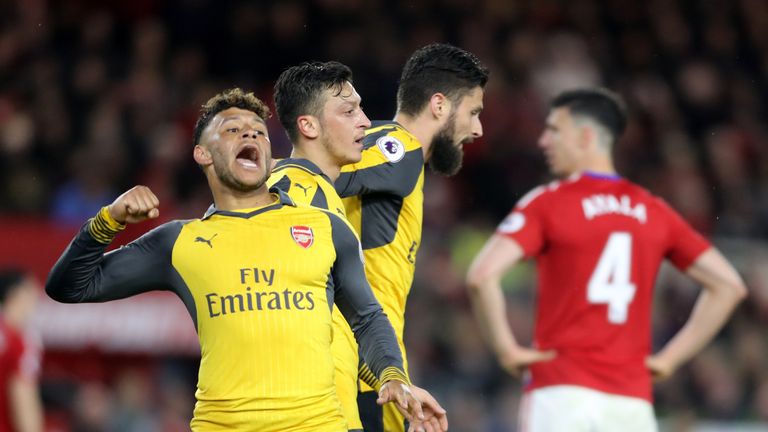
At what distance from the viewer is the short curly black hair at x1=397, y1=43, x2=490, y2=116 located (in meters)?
5.54

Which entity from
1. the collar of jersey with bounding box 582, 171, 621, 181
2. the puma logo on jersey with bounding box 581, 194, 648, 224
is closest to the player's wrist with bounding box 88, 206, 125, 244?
the puma logo on jersey with bounding box 581, 194, 648, 224

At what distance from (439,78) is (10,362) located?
3.76 meters

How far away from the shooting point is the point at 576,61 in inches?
559

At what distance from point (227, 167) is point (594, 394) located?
275cm

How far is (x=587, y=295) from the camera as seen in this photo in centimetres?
626

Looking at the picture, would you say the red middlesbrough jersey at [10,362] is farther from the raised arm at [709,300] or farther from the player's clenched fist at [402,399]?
the player's clenched fist at [402,399]

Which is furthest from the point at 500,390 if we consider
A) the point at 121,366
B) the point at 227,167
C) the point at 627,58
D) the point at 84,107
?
the point at 227,167

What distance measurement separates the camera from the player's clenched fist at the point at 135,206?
12.8ft

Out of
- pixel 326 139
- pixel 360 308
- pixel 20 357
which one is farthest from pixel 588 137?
pixel 20 357

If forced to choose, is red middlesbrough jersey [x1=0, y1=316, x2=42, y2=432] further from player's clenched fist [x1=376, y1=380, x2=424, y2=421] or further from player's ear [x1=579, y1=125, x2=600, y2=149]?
player's clenched fist [x1=376, y1=380, x2=424, y2=421]

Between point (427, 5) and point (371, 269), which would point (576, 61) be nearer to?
point (427, 5)

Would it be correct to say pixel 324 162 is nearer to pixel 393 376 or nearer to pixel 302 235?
pixel 302 235

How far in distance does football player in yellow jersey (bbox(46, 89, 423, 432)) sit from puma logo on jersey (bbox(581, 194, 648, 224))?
236 cm

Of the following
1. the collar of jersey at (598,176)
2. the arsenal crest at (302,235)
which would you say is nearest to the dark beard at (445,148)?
the collar of jersey at (598,176)
